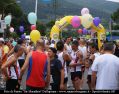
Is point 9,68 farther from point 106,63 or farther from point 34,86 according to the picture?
point 106,63

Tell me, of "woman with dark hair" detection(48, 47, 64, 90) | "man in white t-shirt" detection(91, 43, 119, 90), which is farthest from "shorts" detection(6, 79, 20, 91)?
"man in white t-shirt" detection(91, 43, 119, 90)

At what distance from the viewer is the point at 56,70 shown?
9.67 m

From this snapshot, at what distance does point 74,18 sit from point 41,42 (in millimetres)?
20026

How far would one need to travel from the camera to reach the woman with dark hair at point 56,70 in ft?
31.6

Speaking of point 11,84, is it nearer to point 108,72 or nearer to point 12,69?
point 12,69

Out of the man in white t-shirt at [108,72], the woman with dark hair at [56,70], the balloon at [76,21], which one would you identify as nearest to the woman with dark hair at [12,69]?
the woman with dark hair at [56,70]

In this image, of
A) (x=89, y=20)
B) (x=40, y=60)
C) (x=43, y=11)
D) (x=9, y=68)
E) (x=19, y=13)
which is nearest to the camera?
(x=40, y=60)

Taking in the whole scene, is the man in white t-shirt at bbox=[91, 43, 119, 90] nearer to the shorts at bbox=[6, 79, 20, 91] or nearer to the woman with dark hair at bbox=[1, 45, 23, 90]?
the woman with dark hair at bbox=[1, 45, 23, 90]

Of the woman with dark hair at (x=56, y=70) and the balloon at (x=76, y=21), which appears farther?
the balloon at (x=76, y=21)

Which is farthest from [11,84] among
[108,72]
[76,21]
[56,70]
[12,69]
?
[76,21]

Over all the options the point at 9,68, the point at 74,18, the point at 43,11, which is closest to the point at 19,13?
the point at 43,11

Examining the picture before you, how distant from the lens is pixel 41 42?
8609 millimetres

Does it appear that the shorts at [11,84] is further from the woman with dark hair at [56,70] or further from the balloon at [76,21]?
the balloon at [76,21]

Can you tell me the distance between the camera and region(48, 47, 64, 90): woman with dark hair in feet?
31.6
